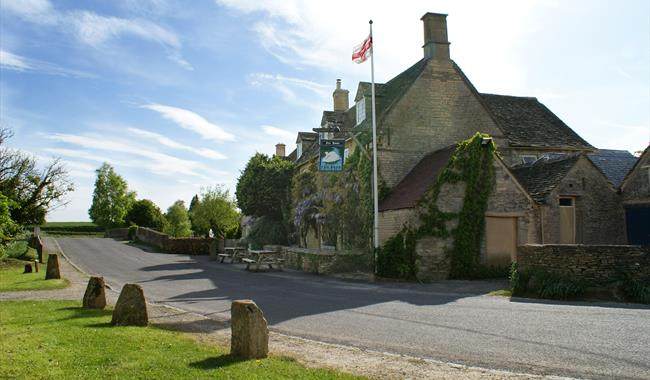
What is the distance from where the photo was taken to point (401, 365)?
680cm

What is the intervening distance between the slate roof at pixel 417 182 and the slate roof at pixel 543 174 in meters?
3.84

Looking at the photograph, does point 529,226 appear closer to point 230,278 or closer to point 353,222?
point 353,222

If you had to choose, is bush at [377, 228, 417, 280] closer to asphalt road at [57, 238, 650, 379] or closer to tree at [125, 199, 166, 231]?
asphalt road at [57, 238, 650, 379]

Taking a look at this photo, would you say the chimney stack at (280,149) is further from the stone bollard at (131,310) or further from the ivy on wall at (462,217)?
the stone bollard at (131,310)

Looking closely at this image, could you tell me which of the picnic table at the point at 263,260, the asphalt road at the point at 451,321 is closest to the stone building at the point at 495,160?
the asphalt road at the point at 451,321

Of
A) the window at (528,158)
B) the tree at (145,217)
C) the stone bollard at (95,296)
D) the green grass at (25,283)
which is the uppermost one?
the window at (528,158)

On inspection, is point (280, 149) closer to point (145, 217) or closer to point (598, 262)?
point (145, 217)

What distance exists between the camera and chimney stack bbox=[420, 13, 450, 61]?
25.2 m

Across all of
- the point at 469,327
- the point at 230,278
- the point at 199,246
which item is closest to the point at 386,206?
the point at 230,278

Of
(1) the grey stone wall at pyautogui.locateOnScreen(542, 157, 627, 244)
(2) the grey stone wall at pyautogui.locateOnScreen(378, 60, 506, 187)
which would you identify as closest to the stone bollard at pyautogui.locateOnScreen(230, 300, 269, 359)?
(2) the grey stone wall at pyautogui.locateOnScreen(378, 60, 506, 187)

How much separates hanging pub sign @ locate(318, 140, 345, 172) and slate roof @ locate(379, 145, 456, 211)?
9.98 ft

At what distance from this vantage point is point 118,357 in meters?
7.04

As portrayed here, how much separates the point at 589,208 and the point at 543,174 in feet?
7.85

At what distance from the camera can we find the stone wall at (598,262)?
1363cm
